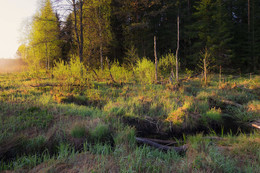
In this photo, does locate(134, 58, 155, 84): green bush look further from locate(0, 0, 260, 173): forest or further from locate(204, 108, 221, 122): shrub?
locate(204, 108, 221, 122): shrub

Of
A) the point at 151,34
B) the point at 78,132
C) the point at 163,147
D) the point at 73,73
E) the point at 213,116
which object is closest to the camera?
the point at 163,147

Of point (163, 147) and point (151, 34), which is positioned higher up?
point (151, 34)

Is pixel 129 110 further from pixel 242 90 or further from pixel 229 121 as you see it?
pixel 242 90

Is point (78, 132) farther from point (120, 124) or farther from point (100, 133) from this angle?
point (120, 124)

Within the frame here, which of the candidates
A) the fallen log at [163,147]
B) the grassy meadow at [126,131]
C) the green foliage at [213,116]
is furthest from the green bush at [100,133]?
the green foliage at [213,116]

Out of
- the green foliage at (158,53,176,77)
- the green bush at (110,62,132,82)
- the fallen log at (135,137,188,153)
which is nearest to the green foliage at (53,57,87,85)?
the green bush at (110,62,132,82)

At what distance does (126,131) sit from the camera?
143 inches

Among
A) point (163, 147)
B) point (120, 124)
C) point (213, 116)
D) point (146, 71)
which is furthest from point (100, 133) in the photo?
point (146, 71)

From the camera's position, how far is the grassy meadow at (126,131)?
7.41 feet

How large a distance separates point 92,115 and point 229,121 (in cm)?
420

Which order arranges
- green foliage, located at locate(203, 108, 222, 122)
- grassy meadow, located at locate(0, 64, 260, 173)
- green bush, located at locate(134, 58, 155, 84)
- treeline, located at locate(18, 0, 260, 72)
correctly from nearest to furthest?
grassy meadow, located at locate(0, 64, 260, 173)
green foliage, located at locate(203, 108, 222, 122)
green bush, located at locate(134, 58, 155, 84)
treeline, located at locate(18, 0, 260, 72)

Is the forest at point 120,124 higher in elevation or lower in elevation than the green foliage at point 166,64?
lower

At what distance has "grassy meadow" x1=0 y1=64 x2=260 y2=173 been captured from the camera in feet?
7.41

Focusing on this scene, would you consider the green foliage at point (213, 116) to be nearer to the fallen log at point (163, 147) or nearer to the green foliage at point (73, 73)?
the fallen log at point (163, 147)
